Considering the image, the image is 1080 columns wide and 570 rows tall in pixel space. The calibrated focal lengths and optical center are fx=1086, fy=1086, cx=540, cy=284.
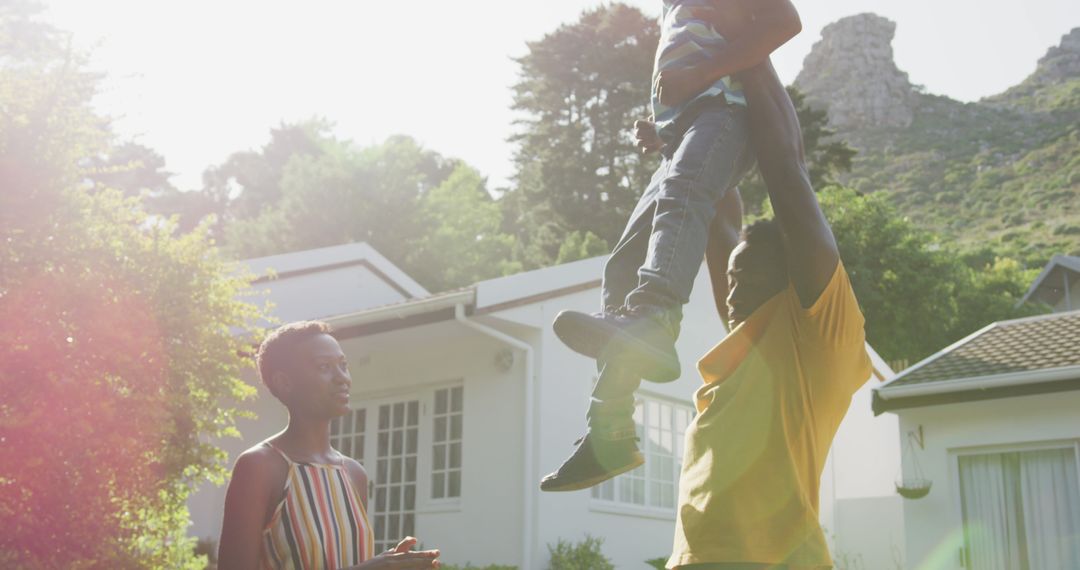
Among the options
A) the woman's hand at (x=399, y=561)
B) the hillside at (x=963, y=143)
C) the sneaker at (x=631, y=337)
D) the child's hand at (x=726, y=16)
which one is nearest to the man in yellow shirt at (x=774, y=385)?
the child's hand at (x=726, y=16)

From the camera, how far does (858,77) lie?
8419 centimetres

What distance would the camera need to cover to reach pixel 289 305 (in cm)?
1716

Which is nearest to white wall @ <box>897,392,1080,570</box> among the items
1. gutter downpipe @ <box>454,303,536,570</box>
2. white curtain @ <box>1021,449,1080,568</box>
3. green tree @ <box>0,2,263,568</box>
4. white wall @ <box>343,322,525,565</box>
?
white curtain @ <box>1021,449,1080,568</box>

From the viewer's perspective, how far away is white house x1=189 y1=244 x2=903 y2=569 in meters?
11.3

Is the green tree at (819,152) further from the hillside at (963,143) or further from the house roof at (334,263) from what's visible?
the hillside at (963,143)

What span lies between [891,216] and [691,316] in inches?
602

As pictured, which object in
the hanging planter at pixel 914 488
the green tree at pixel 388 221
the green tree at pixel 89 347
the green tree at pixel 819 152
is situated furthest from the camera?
the green tree at pixel 388 221

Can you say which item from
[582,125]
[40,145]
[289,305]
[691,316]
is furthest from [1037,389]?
[582,125]

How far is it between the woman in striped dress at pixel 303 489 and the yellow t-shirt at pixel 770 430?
2.57 feet

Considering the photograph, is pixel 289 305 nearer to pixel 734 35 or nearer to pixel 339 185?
pixel 734 35

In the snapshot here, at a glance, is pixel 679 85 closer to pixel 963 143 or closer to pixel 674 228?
pixel 674 228

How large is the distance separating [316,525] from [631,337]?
1.12 metres

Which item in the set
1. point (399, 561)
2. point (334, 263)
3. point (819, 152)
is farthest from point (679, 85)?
point (819, 152)

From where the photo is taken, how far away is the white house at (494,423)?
1128 cm
